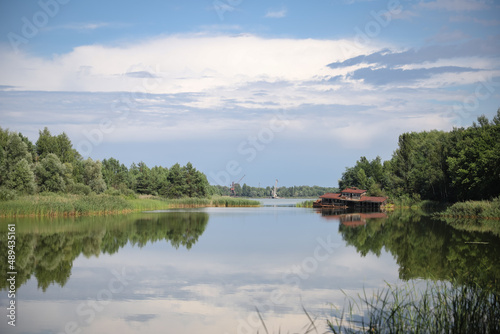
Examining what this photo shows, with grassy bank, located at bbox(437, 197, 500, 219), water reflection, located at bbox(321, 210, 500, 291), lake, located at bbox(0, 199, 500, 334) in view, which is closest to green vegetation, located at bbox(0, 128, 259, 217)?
lake, located at bbox(0, 199, 500, 334)

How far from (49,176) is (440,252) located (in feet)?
134

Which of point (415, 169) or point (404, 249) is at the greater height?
point (415, 169)

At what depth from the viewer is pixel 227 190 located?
177750 mm

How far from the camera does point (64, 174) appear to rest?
50.5 m

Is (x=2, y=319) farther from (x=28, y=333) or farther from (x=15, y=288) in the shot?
(x=15, y=288)

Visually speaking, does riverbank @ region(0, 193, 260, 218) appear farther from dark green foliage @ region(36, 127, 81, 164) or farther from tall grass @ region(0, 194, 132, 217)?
dark green foliage @ region(36, 127, 81, 164)

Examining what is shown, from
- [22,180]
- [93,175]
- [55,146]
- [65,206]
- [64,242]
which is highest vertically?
[55,146]

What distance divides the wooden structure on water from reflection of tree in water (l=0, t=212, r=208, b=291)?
4818 centimetres

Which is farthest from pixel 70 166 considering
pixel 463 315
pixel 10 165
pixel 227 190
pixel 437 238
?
pixel 227 190

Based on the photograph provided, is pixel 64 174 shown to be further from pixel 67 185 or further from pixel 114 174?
pixel 114 174

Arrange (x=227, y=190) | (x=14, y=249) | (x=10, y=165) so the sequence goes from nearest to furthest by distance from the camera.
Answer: (x=14, y=249)
(x=10, y=165)
(x=227, y=190)

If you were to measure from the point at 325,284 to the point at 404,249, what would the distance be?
8.85m

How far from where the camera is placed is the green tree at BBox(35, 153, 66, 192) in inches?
1885

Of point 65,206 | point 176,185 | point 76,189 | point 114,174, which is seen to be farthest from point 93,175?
point 65,206
